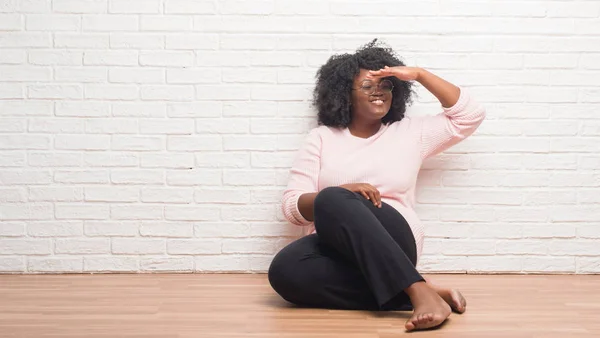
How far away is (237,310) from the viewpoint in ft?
8.63

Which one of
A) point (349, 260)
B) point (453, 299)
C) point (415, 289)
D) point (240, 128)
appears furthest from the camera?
point (240, 128)

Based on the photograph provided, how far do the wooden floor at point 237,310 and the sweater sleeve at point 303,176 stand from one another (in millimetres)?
326

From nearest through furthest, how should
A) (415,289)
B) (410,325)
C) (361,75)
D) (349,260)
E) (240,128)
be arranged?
1. (410,325)
2. (415,289)
3. (349,260)
4. (361,75)
5. (240,128)

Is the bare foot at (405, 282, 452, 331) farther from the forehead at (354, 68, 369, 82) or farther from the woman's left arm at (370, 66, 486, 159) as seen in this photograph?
the forehead at (354, 68, 369, 82)

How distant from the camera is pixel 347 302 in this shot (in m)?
2.67

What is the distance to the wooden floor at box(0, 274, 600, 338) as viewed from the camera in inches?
90.9

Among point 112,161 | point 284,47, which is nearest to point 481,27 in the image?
A: point 284,47

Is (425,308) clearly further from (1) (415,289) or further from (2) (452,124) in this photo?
(2) (452,124)

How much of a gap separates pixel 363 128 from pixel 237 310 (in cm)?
93

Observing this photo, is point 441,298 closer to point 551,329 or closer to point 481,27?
point 551,329

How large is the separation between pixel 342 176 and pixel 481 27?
3.20 ft

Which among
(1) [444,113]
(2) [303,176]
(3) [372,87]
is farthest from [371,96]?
(2) [303,176]

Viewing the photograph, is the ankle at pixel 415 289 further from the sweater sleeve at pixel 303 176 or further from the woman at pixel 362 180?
the sweater sleeve at pixel 303 176

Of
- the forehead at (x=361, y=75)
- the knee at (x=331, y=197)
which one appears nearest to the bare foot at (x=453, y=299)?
the knee at (x=331, y=197)
